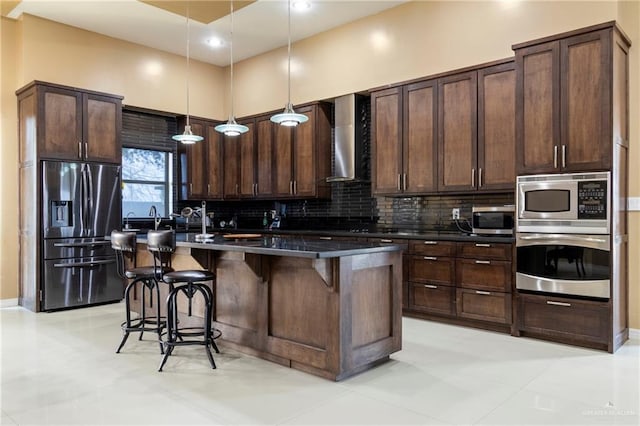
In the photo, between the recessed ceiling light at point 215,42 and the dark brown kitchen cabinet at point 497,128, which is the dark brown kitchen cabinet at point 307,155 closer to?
the recessed ceiling light at point 215,42

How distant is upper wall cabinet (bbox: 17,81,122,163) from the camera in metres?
5.31

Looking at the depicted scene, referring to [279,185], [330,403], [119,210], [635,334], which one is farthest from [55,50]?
[635,334]

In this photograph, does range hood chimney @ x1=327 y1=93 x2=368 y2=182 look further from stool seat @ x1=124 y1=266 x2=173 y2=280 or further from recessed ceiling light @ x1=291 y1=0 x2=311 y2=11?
stool seat @ x1=124 y1=266 x2=173 y2=280

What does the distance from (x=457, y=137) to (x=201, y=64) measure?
4622 millimetres

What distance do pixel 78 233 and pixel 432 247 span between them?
418 centimetres

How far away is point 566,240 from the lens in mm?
3891

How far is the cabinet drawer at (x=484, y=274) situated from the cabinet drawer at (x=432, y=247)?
0.14 m

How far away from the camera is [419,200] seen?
5547mm

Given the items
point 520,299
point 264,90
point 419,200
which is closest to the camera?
point 520,299

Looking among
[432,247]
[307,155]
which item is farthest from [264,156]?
[432,247]

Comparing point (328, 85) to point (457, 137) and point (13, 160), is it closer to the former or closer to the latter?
point (457, 137)

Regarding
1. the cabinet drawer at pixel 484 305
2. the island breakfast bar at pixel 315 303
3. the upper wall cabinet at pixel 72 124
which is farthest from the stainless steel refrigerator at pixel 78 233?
the cabinet drawer at pixel 484 305

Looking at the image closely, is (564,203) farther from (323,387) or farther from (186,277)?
(186,277)

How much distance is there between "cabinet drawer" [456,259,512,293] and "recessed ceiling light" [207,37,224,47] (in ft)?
15.1
